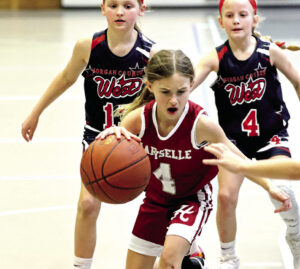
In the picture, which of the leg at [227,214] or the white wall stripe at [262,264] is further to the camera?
the white wall stripe at [262,264]

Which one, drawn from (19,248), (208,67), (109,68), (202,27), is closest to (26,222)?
(19,248)

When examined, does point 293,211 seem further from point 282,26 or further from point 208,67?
point 282,26

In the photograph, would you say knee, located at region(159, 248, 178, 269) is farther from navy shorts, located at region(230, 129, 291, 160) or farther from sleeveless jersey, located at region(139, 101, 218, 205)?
navy shorts, located at region(230, 129, 291, 160)

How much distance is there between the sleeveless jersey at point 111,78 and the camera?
173 inches

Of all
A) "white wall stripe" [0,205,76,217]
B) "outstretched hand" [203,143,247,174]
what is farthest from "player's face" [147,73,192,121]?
"white wall stripe" [0,205,76,217]

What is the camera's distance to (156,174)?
3836 millimetres

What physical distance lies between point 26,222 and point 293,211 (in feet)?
6.59

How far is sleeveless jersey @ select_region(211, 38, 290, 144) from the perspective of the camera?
14.8 feet

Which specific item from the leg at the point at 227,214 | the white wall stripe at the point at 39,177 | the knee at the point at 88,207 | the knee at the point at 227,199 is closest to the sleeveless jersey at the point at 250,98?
the leg at the point at 227,214

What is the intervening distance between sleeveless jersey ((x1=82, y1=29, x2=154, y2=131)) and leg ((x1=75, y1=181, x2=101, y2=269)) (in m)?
0.55

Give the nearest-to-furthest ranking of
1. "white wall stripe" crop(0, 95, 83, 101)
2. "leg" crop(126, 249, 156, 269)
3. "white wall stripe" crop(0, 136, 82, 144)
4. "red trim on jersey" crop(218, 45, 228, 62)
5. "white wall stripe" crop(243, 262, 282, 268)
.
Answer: "leg" crop(126, 249, 156, 269)
"white wall stripe" crop(243, 262, 282, 268)
"red trim on jersey" crop(218, 45, 228, 62)
"white wall stripe" crop(0, 136, 82, 144)
"white wall stripe" crop(0, 95, 83, 101)

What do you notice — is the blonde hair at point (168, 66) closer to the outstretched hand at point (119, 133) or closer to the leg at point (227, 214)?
the outstretched hand at point (119, 133)

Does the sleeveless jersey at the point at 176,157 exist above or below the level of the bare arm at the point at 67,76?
below

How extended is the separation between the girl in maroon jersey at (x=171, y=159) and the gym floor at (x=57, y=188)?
79cm
